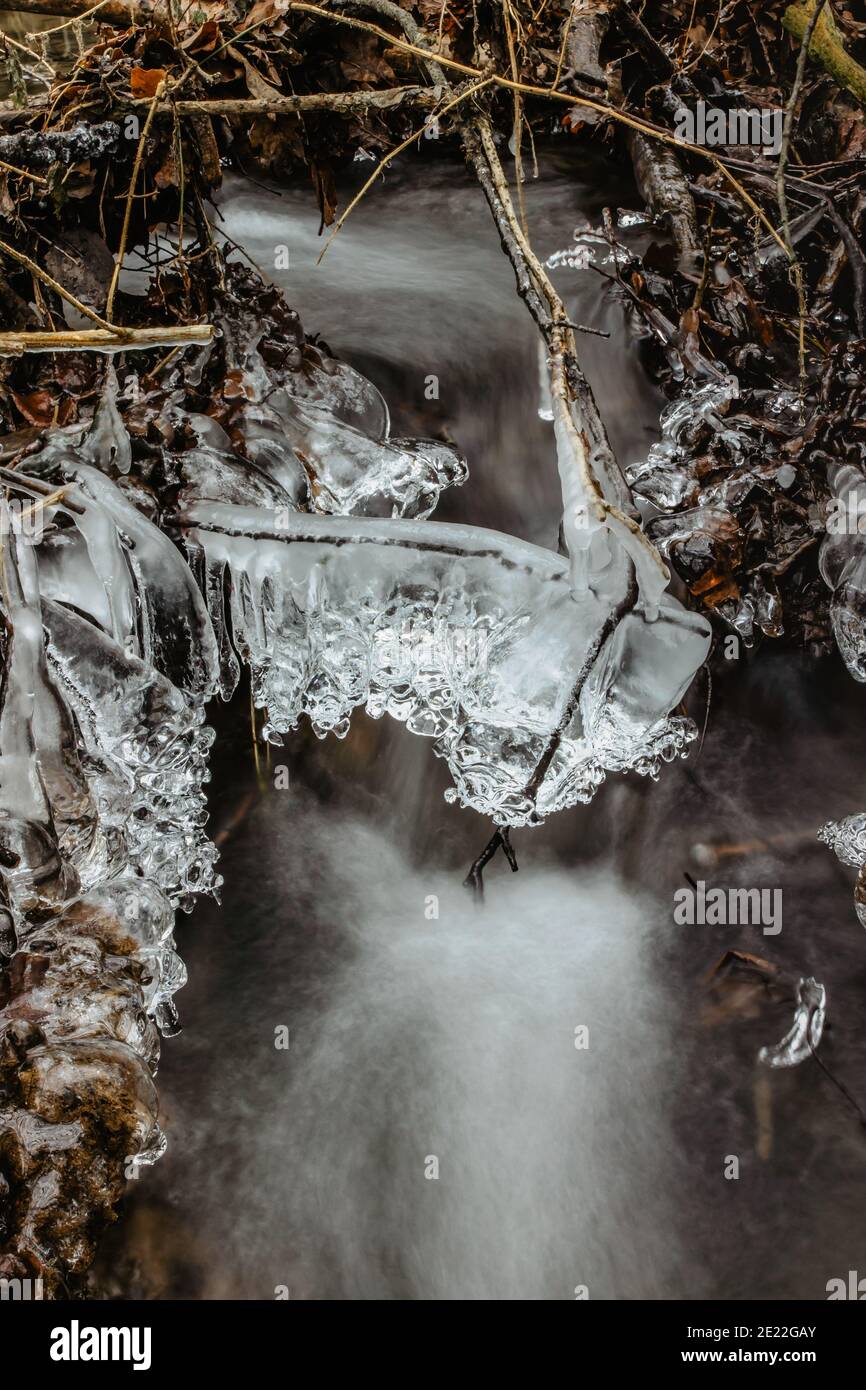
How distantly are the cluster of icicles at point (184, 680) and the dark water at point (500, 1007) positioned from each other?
0.69 ft

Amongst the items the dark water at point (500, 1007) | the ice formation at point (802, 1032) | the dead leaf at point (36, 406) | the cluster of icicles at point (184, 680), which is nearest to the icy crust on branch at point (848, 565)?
the dark water at point (500, 1007)

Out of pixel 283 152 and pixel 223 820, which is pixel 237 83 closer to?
pixel 283 152

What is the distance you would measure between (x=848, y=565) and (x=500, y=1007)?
179 cm

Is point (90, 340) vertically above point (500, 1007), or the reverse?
point (90, 340)

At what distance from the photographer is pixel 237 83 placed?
10.9 ft

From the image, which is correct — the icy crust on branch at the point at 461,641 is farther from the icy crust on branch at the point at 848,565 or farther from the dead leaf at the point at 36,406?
the icy crust on branch at the point at 848,565

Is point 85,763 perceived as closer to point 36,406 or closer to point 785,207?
point 36,406

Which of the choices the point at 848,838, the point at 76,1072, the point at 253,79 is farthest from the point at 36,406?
the point at 848,838

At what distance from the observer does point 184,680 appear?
263 centimetres

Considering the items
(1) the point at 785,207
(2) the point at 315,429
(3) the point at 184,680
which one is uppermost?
(1) the point at 785,207

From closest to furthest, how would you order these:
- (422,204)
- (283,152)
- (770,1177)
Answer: (770,1177) < (283,152) < (422,204)

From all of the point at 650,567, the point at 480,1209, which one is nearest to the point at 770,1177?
the point at 480,1209

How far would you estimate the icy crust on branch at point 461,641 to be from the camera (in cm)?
231

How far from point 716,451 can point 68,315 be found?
2319mm
